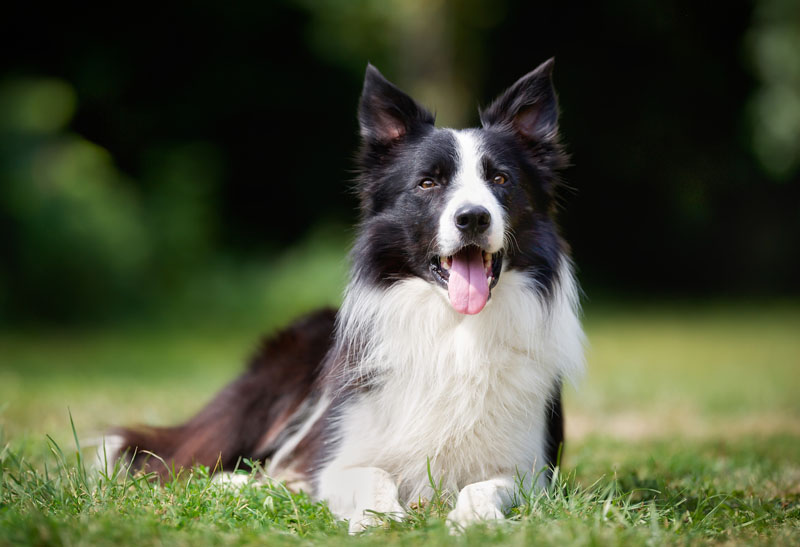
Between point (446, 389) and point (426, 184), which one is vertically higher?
point (426, 184)

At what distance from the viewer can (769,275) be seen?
18.0 m

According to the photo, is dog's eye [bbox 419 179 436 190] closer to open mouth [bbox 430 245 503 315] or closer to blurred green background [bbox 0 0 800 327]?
open mouth [bbox 430 245 503 315]

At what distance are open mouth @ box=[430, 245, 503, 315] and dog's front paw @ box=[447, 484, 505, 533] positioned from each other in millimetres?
730

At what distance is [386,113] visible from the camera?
377cm

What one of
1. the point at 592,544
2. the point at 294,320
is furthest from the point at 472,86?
the point at 592,544

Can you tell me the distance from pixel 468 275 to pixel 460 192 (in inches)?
14.3

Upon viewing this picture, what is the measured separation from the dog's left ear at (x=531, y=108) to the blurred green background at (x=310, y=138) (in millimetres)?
8391

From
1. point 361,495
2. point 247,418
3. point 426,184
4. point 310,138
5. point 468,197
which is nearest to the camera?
point 361,495

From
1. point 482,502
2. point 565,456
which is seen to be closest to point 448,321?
point 482,502

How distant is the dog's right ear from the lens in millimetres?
3711

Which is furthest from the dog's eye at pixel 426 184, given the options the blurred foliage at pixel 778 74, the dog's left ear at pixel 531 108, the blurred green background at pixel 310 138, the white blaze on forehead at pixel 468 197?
the blurred foliage at pixel 778 74

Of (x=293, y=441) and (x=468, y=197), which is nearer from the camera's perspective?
(x=468, y=197)

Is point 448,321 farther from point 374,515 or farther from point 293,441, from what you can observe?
point 293,441

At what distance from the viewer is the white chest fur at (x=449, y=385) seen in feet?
11.1
